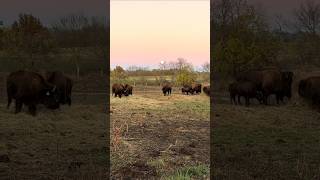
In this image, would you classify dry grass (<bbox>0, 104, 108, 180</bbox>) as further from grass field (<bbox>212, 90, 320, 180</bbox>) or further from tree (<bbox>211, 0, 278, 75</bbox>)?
tree (<bbox>211, 0, 278, 75</bbox>)

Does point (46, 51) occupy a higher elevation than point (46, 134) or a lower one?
higher

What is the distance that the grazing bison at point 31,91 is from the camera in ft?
69.4

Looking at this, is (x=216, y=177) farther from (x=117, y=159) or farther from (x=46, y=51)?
(x=46, y=51)

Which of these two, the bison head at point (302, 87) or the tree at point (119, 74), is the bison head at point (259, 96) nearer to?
the bison head at point (302, 87)

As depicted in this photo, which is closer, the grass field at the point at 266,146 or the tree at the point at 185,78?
the grass field at the point at 266,146

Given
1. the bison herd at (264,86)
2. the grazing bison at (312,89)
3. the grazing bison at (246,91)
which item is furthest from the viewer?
the bison herd at (264,86)

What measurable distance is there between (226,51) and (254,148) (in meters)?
24.8

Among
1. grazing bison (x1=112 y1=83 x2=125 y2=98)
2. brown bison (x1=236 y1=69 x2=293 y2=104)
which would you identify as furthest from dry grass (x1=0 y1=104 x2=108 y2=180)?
grazing bison (x1=112 y1=83 x2=125 y2=98)

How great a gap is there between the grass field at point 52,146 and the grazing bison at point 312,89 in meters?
11.2

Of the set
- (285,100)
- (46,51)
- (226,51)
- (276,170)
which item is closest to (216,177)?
(276,170)

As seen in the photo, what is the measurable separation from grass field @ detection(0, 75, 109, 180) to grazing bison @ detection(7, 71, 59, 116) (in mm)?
612

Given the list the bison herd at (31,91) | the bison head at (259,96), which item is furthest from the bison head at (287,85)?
the bison herd at (31,91)

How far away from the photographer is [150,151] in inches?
465

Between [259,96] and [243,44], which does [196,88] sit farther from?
[259,96]
